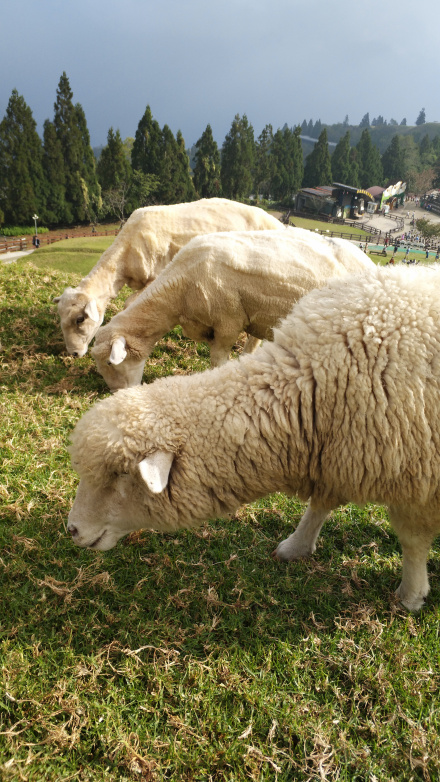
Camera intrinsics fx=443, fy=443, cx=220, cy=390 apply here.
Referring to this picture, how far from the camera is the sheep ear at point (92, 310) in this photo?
5.93 m

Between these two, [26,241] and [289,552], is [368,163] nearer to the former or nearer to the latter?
[26,241]

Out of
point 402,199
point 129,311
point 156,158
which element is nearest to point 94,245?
point 156,158

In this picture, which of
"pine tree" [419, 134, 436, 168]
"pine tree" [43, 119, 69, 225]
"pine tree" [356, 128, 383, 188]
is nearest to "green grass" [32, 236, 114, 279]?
"pine tree" [43, 119, 69, 225]

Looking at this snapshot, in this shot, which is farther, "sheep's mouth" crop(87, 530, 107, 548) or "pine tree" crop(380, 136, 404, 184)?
"pine tree" crop(380, 136, 404, 184)

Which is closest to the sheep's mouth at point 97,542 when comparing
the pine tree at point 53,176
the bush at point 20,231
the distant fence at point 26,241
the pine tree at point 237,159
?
the distant fence at point 26,241

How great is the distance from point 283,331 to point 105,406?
1167 mm

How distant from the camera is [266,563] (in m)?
3.29

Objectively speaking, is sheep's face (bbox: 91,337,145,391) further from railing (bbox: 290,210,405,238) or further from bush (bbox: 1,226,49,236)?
railing (bbox: 290,210,405,238)

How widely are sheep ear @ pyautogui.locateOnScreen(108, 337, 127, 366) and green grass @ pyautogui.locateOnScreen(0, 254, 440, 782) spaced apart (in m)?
1.40

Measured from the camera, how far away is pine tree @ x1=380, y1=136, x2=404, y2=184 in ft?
265

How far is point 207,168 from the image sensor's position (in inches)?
1956

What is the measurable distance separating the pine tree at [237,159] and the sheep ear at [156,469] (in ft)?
179

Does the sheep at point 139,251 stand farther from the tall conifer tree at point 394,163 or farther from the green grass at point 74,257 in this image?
the tall conifer tree at point 394,163

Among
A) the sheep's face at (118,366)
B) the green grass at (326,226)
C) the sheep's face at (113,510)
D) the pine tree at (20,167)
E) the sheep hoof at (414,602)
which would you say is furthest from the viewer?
the green grass at (326,226)
